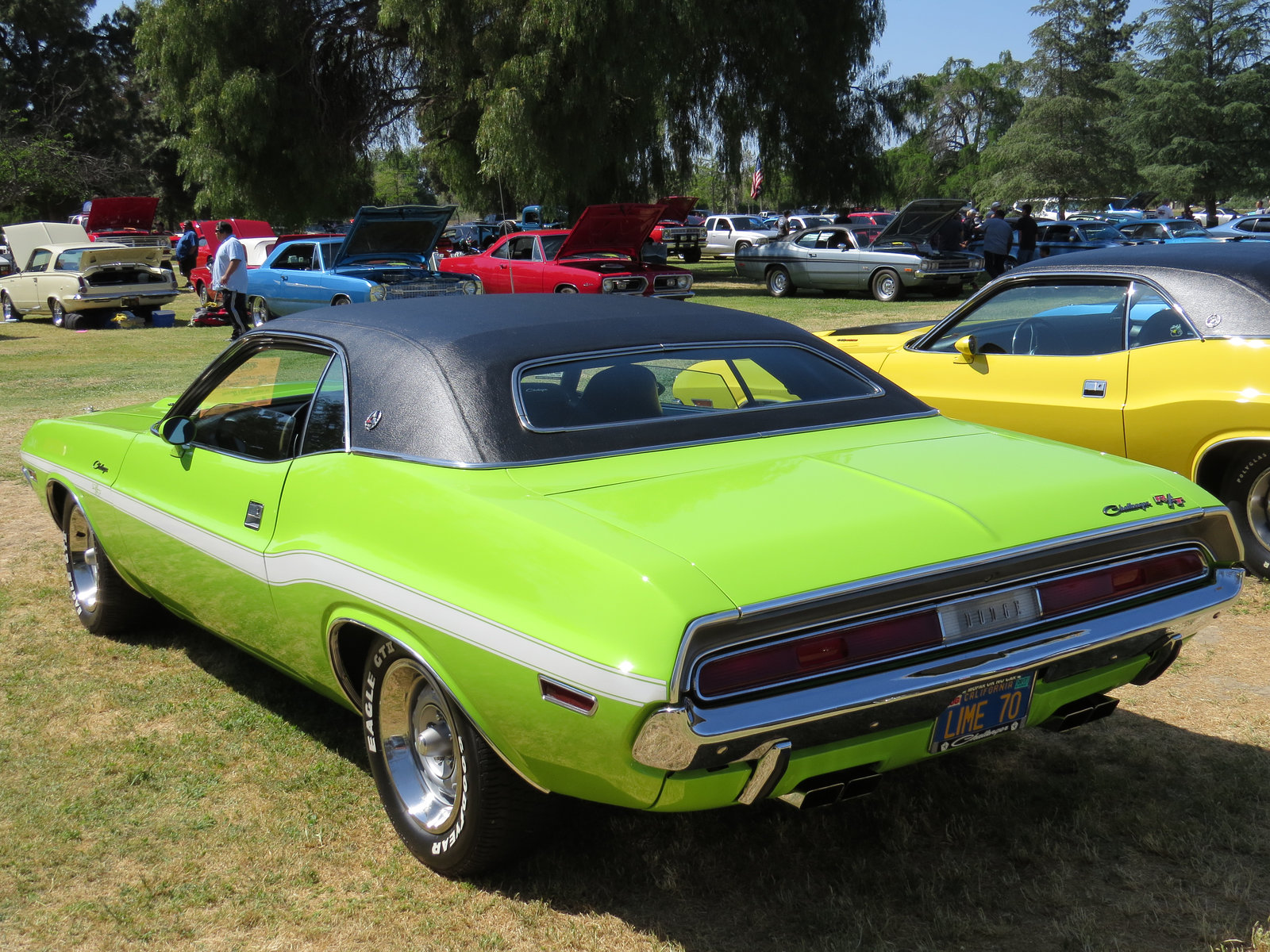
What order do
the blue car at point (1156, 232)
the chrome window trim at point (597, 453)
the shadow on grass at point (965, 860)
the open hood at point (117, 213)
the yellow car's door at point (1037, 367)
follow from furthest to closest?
1. the open hood at point (117, 213)
2. the blue car at point (1156, 232)
3. the yellow car's door at point (1037, 367)
4. the chrome window trim at point (597, 453)
5. the shadow on grass at point (965, 860)

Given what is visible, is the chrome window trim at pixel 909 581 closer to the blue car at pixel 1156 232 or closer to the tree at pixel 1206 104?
the blue car at pixel 1156 232

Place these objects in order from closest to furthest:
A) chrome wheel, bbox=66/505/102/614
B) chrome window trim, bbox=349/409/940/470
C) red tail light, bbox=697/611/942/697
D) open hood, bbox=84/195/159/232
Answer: red tail light, bbox=697/611/942/697 < chrome window trim, bbox=349/409/940/470 < chrome wheel, bbox=66/505/102/614 < open hood, bbox=84/195/159/232

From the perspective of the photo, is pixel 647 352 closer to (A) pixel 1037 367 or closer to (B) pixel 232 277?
(A) pixel 1037 367

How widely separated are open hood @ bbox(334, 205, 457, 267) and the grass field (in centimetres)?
1218

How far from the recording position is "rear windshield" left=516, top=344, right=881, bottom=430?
342 cm

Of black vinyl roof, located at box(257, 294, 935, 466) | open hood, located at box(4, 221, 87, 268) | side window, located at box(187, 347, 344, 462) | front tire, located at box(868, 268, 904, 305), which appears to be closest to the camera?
black vinyl roof, located at box(257, 294, 935, 466)

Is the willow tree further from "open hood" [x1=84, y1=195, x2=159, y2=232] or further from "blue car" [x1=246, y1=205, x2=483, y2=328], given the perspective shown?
"blue car" [x1=246, y1=205, x2=483, y2=328]

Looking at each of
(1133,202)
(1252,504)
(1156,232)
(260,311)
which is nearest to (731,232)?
(1156,232)

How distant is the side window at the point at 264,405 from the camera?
3.80 metres

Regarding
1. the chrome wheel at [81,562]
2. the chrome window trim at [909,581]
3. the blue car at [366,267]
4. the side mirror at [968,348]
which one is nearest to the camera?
the chrome window trim at [909,581]

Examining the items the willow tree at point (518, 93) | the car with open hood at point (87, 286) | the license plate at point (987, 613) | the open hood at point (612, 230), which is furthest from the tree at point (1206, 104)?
Answer: the license plate at point (987, 613)

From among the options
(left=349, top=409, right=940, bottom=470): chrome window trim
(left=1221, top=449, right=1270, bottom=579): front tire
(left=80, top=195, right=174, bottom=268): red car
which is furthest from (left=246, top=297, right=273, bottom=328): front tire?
(left=349, top=409, right=940, bottom=470): chrome window trim

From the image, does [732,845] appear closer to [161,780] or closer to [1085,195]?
[161,780]

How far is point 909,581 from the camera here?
8.64 feet
